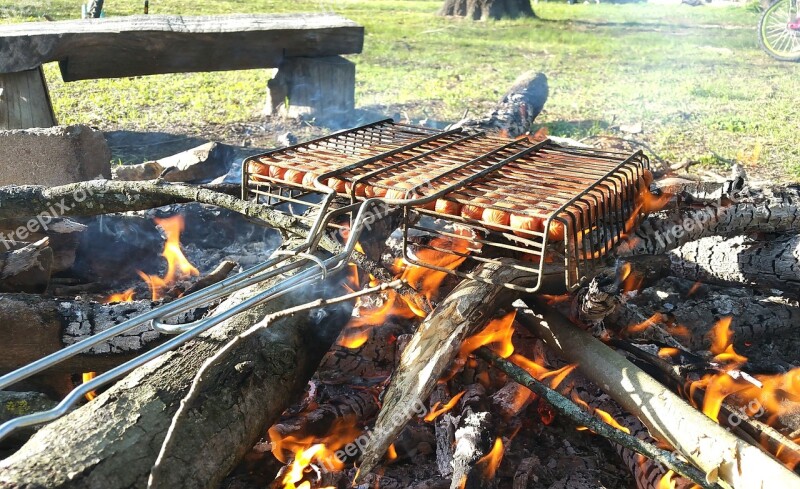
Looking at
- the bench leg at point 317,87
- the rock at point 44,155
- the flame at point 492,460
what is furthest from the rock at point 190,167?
the flame at point 492,460

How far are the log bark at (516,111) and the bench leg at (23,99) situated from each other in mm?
3670

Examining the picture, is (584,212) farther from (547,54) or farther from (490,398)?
(547,54)

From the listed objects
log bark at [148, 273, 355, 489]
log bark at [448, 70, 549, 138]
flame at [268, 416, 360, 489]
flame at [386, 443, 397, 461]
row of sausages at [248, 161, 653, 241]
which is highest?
row of sausages at [248, 161, 653, 241]

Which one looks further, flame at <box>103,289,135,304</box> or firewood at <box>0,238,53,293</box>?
flame at <box>103,289,135,304</box>

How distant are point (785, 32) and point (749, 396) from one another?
34.9 feet

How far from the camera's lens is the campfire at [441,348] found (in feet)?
7.11

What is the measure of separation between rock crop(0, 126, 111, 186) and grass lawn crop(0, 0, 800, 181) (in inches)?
116

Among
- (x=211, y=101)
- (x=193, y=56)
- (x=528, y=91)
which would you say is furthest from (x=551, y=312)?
(x=211, y=101)

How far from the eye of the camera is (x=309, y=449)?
108 inches

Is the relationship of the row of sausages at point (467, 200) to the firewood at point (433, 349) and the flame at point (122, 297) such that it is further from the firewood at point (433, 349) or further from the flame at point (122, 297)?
the flame at point (122, 297)

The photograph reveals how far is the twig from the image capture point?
233cm

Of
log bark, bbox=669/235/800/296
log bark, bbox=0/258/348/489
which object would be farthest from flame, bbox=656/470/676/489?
log bark, bbox=669/235/800/296

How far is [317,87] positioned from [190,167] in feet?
→ 9.20

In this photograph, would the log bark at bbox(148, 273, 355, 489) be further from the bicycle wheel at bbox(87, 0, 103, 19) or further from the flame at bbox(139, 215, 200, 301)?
the bicycle wheel at bbox(87, 0, 103, 19)
